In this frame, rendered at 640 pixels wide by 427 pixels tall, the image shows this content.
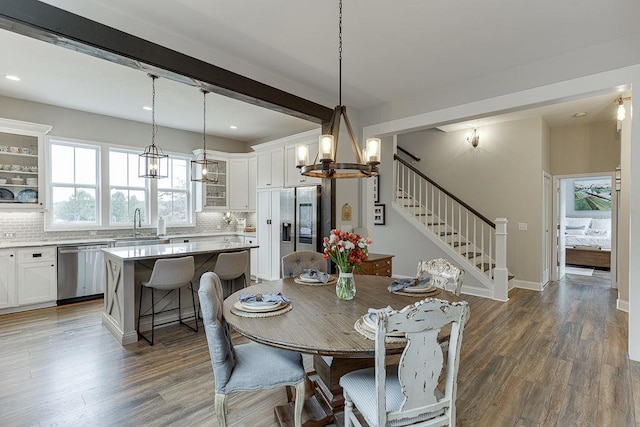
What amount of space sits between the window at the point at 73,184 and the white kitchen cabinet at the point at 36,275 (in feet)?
2.63

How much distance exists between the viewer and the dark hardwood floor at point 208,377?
2.17 meters

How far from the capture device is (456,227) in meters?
6.45

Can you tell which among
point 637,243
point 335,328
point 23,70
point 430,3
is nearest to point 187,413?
point 335,328

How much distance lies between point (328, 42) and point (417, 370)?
2809 millimetres

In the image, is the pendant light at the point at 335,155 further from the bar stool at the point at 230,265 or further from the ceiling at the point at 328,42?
the bar stool at the point at 230,265

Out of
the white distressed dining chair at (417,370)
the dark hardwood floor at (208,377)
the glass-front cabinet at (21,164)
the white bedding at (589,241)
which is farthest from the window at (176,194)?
the white bedding at (589,241)

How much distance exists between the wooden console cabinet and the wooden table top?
4.82 feet

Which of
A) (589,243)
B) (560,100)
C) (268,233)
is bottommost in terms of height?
(589,243)

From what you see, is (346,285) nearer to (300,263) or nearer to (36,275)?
(300,263)

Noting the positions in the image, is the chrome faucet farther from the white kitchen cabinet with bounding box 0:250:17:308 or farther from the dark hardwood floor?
the dark hardwood floor

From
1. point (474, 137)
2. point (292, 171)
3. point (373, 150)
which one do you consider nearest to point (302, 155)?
point (373, 150)

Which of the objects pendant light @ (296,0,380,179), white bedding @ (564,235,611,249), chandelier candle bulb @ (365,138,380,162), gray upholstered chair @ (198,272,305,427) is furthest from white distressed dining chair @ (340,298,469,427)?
white bedding @ (564,235,611,249)

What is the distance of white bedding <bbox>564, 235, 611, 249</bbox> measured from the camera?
25.3ft

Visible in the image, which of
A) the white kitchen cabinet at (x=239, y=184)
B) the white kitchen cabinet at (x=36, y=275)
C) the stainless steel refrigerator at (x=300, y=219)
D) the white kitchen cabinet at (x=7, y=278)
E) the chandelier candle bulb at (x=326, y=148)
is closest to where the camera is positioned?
the chandelier candle bulb at (x=326, y=148)
